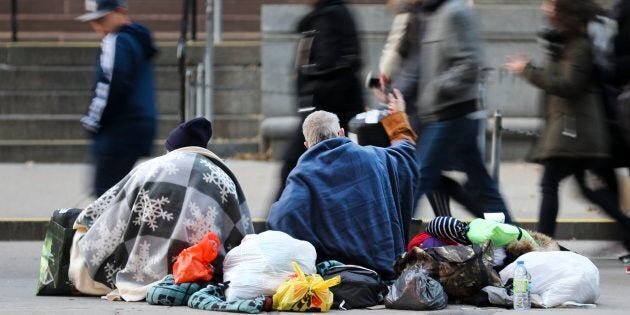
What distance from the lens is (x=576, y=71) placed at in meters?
8.55

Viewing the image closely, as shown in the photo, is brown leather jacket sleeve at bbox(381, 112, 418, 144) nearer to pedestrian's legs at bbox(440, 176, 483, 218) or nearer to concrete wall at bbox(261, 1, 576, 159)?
pedestrian's legs at bbox(440, 176, 483, 218)

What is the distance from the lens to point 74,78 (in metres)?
14.9

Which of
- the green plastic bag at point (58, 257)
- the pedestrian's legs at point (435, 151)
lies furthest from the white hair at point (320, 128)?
the green plastic bag at point (58, 257)

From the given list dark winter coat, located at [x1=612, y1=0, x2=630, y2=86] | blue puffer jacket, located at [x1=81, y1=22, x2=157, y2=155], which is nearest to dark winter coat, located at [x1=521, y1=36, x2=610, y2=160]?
dark winter coat, located at [x1=612, y1=0, x2=630, y2=86]

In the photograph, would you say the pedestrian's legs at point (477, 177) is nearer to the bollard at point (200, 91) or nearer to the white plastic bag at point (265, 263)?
the white plastic bag at point (265, 263)

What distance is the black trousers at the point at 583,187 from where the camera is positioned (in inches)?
344

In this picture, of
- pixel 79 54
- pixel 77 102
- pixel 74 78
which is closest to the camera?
pixel 77 102

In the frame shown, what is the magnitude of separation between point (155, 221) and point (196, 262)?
1.26 ft

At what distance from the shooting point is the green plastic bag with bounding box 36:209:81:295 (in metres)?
7.49

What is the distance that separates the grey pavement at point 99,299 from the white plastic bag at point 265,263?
0.26 metres

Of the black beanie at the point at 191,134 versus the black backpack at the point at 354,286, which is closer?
the black backpack at the point at 354,286

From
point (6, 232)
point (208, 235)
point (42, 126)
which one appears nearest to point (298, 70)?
point (208, 235)

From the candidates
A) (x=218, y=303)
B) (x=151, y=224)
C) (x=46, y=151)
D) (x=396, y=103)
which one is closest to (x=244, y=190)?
(x=46, y=151)

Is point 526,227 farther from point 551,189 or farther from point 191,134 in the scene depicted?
point 191,134
